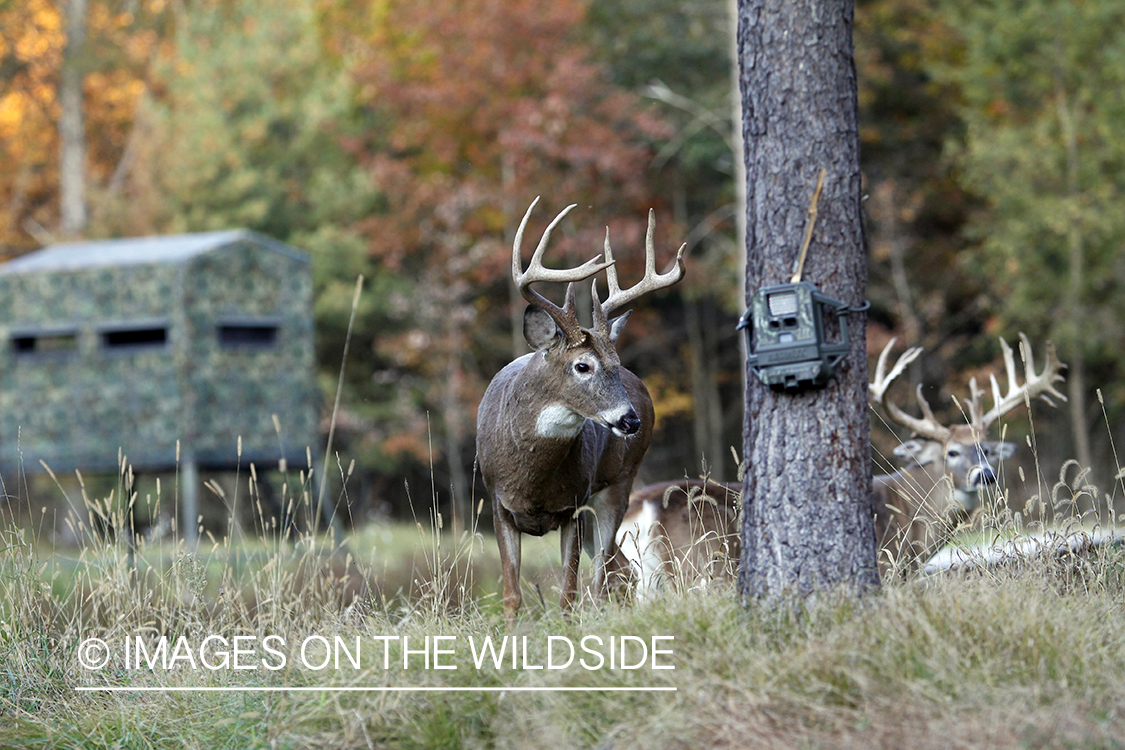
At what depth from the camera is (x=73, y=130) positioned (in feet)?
67.9

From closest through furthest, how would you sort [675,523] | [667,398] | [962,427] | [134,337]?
[675,523]
[962,427]
[134,337]
[667,398]

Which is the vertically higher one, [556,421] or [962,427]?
[556,421]

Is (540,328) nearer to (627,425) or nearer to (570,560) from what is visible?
(627,425)

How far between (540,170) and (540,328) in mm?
12993

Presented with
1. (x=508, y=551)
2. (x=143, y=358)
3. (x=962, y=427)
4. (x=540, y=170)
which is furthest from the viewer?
(x=540, y=170)

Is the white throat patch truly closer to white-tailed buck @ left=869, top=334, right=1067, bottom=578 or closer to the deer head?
white-tailed buck @ left=869, top=334, right=1067, bottom=578

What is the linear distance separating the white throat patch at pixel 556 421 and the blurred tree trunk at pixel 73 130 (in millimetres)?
17194

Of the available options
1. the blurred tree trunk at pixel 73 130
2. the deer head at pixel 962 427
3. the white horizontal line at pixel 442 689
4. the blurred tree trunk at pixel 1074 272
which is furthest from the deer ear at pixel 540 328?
the blurred tree trunk at pixel 73 130

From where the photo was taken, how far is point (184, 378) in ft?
44.3

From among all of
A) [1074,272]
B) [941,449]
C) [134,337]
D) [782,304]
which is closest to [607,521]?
[782,304]

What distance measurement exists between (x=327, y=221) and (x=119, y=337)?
23.8 ft

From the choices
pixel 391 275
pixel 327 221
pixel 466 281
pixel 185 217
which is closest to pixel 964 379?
pixel 466 281

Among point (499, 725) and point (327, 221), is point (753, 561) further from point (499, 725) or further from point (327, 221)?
point (327, 221)

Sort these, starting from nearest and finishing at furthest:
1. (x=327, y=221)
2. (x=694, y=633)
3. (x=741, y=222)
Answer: (x=694, y=633)
(x=741, y=222)
(x=327, y=221)
